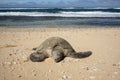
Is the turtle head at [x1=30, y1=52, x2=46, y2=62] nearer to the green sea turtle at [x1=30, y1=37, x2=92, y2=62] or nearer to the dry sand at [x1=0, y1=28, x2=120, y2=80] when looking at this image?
the green sea turtle at [x1=30, y1=37, x2=92, y2=62]

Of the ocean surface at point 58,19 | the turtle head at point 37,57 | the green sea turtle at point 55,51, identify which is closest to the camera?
the turtle head at point 37,57

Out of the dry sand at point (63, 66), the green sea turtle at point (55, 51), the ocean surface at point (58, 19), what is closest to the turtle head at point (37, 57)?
the green sea turtle at point (55, 51)

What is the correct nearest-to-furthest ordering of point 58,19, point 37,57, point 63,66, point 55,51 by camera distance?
point 63,66, point 37,57, point 55,51, point 58,19

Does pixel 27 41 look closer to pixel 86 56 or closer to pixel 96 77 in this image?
pixel 86 56

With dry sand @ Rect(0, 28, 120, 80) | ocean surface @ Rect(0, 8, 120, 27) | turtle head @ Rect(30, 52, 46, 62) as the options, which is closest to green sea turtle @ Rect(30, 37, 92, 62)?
turtle head @ Rect(30, 52, 46, 62)

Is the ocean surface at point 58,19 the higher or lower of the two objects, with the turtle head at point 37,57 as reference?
lower

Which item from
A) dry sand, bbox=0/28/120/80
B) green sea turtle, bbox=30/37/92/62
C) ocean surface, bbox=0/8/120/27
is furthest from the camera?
ocean surface, bbox=0/8/120/27

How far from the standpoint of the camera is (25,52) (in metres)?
9.94

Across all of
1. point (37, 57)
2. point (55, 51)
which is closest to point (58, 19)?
point (55, 51)

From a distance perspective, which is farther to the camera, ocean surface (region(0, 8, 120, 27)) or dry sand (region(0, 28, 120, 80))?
ocean surface (region(0, 8, 120, 27))

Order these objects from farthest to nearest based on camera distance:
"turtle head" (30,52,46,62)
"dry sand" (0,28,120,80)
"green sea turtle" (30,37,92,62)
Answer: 1. "green sea turtle" (30,37,92,62)
2. "turtle head" (30,52,46,62)
3. "dry sand" (0,28,120,80)

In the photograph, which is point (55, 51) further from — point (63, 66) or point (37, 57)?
point (63, 66)

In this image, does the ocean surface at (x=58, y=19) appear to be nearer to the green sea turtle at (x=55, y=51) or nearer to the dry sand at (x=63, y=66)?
the dry sand at (x=63, y=66)

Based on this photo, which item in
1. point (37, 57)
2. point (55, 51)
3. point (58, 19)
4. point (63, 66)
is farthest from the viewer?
point (58, 19)
